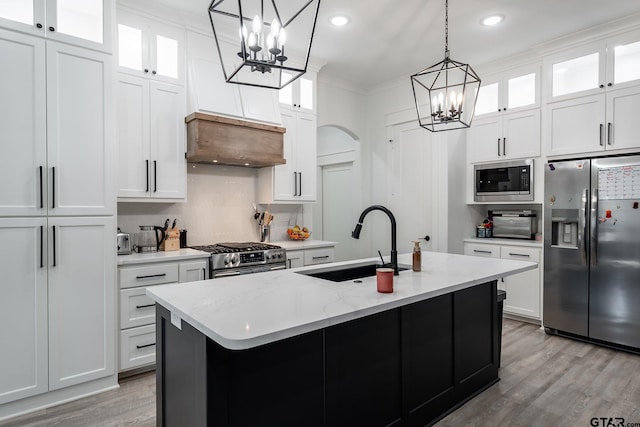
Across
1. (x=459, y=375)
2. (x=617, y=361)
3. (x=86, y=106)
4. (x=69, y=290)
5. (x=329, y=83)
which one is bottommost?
(x=617, y=361)

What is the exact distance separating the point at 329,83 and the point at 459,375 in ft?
12.7

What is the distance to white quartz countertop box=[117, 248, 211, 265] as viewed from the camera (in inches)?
112

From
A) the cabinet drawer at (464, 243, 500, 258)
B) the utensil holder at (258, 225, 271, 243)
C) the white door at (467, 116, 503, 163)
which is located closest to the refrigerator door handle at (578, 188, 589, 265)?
the cabinet drawer at (464, 243, 500, 258)

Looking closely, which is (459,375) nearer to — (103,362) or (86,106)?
(103,362)

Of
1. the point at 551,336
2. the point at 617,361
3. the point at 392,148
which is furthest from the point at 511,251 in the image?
the point at 392,148

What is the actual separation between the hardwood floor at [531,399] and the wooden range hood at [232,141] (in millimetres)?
1912

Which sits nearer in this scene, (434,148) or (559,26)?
(559,26)

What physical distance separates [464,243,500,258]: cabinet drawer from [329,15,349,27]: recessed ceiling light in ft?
9.53

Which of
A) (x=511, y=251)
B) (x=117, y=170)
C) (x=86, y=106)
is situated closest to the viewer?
(x=86, y=106)

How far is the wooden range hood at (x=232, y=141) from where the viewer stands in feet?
10.9

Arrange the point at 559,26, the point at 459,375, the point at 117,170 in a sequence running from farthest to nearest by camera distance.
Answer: the point at 559,26, the point at 117,170, the point at 459,375

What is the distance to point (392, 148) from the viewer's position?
203 inches

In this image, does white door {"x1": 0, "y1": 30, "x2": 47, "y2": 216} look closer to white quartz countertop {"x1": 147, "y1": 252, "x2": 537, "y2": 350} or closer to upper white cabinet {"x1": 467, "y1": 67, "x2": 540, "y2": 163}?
white quartz countertop {"x1": 147, "y1": 252, "x2": 537, "y2": 350}

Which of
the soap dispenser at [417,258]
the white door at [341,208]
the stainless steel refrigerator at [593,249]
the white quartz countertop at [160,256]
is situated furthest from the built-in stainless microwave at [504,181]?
the white quartz countertop at [160,256]
